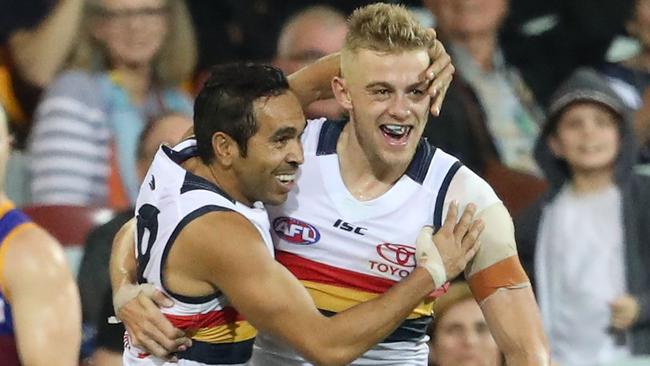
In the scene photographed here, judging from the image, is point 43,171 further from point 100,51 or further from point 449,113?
point 449,113

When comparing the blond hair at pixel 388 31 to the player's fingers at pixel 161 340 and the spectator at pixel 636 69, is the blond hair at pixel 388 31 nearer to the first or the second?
the player's fingers at pixel 161 340

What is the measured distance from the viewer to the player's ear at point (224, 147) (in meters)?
4.18

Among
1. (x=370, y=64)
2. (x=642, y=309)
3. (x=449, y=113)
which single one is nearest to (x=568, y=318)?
(x=642, y=309)

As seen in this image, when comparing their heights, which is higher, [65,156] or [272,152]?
[272,152]

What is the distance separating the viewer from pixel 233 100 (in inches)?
164

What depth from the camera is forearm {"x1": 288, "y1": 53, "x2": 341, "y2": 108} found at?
4594 millimetres

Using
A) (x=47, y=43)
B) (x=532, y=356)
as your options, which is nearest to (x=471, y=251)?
(x=532, y=356)

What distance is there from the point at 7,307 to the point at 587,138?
2.36m

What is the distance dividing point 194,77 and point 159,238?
10.2 ft

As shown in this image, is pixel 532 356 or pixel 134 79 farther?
pixel 134 79

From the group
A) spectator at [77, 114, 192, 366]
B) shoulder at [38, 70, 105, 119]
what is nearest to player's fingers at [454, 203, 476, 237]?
spectator at [77, 114, 192, 366]

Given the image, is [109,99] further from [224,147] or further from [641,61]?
[224,147]

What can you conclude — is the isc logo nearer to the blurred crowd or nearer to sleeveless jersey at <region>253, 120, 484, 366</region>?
sleeveless jersey at <region>253, 120, 484, 366</region>

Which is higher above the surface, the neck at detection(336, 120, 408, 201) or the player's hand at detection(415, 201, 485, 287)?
the neck at detection(336, 120, 408, 201)
